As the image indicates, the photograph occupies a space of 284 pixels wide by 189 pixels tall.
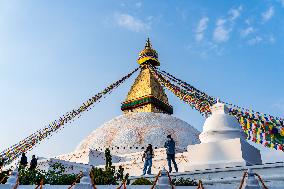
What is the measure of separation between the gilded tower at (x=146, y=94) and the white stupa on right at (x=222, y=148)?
20090 mm

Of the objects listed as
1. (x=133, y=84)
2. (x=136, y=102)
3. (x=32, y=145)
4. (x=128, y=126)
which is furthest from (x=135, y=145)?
(x=133, y=84)

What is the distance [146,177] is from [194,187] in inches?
75.4

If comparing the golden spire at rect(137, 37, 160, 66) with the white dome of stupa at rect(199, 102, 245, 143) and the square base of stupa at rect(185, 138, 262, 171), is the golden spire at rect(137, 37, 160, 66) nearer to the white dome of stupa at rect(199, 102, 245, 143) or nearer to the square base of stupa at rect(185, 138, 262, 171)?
the white dome of stupa at rect(199, 102, 245, 143)

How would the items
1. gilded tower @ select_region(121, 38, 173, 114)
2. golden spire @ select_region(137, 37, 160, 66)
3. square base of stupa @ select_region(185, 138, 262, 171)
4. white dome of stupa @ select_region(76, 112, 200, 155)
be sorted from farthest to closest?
golden spire @ select_region(137, 37, 160, 66) → gilded tower @ select_region(121, 38, 173, 114) → white dome of stupa @ select_region(76, 112, 200, 155) → square base of stupa @ select_region(185, 138, 262, 171)

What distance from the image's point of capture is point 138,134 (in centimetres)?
2331

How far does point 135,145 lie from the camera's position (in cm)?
2250

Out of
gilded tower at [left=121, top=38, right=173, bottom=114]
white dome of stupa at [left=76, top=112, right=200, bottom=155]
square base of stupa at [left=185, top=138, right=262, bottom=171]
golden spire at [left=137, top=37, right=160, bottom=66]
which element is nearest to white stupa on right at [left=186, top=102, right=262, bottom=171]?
square base of stupa at [left=185, top=138, right=262, bottom=171]

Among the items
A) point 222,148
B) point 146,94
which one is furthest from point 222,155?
point 146,94

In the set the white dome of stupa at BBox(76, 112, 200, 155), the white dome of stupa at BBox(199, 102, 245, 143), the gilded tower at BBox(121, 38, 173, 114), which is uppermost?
the gilded tower at BBox(121, 38, 173, 114)

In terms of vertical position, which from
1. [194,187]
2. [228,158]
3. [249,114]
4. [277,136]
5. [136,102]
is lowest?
[194,187]

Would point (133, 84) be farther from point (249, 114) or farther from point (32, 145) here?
point (249, 114)

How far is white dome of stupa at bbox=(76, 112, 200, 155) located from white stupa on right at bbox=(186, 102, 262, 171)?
10962 mm

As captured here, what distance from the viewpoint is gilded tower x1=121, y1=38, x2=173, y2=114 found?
30.4 metres

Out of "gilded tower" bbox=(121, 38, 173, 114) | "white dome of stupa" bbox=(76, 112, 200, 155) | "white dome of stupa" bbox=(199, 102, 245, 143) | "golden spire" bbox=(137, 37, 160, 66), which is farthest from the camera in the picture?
"golden spire" bbox=(137, 37, 160, 66)
